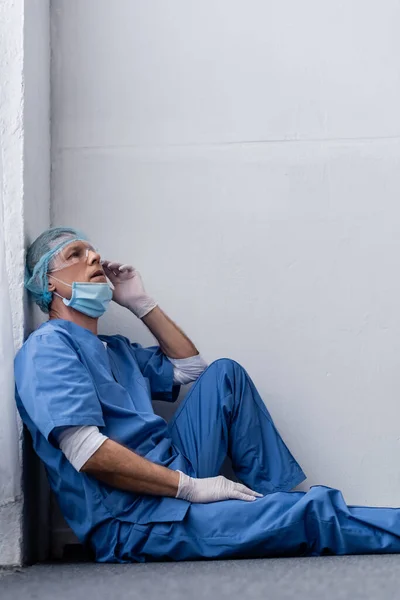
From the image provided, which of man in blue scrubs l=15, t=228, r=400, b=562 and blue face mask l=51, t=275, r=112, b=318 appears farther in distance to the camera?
blue face mask l=51, t=275, r=112, b=318

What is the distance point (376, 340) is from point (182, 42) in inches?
40.6

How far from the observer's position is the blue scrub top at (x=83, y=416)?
6.31ft

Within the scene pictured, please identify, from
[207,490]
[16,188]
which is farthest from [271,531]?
[16,188]

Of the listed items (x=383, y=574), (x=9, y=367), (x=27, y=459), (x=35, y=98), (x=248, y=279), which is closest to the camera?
(x=383, y=574)

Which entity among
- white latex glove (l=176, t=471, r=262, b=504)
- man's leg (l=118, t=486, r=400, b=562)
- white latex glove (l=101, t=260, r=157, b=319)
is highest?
white latex glove (l=101, t=260, r=157, b=319)

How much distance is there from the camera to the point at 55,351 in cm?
199

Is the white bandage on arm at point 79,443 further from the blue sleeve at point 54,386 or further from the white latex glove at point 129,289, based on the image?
the white latex glove at point 129,289

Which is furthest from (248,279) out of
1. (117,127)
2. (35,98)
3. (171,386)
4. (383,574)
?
(383,574)

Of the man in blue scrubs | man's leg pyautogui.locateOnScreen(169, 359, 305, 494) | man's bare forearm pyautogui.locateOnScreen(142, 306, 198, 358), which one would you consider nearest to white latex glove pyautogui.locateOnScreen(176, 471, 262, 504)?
the man in blue scrubs

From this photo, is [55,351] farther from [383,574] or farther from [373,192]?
[373,192]

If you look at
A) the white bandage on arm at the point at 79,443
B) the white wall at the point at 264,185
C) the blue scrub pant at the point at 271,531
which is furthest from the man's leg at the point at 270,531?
the white wall at the point at 264,185

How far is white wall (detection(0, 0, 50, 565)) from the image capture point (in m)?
1.96

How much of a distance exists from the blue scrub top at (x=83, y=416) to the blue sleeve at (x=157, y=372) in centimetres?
15

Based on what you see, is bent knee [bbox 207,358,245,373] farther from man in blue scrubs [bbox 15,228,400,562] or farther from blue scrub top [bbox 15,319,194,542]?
blue scrub top [bbox 15,319,194,542]
